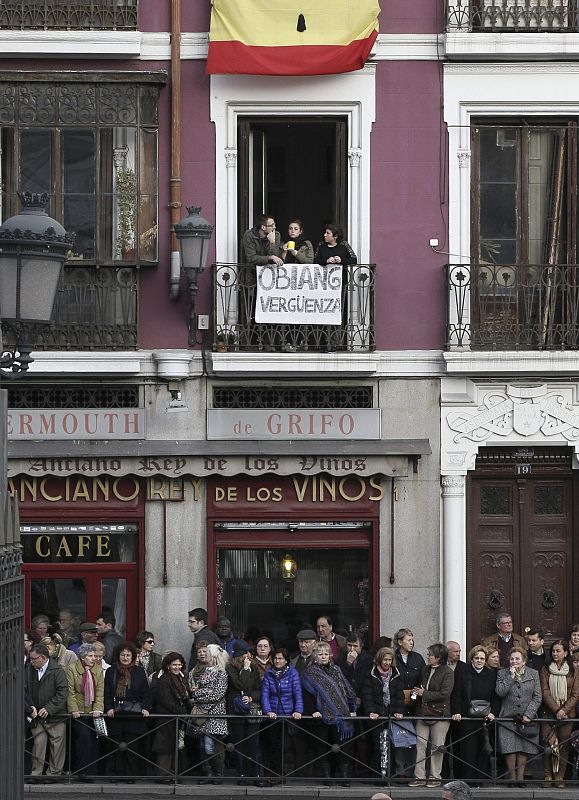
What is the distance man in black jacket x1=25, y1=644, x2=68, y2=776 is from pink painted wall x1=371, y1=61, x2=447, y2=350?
6.37 meters

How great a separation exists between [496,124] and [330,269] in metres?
2.86

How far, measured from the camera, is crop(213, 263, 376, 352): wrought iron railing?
1933cm

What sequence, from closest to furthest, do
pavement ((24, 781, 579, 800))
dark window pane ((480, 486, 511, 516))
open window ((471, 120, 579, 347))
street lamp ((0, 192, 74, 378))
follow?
street lamp ((0, 192, 74, 378)) < pavement ((24, 781, 579, 800)) < open window ((471, 120, 579, 347)) < dark window pane ((480, 486, 511, 516))

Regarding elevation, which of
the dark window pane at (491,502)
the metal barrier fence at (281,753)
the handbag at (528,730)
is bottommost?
the metal barrier fence at (281,753)

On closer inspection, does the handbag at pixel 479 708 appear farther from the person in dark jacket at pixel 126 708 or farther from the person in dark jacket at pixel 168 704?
the person in dark jacket at pixel 126 708

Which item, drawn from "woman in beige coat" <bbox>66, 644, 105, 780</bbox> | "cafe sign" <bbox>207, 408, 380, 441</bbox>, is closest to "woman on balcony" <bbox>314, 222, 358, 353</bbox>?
"cafe sign" <bbox>207, 408, 380, 441</bbox>

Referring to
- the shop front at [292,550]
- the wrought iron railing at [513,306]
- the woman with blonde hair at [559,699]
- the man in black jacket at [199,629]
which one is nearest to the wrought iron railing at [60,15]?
the wrought iron railing at [513,306]

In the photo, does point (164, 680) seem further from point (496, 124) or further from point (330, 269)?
point (496, 124)

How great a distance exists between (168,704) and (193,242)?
5473 mm

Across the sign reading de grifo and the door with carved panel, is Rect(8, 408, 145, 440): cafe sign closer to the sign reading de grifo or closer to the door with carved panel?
the sign reading de grifo

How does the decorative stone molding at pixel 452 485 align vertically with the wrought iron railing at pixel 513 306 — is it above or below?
below

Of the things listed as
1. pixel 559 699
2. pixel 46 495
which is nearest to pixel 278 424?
pixel 46 495

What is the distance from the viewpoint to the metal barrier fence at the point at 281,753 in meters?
16.3

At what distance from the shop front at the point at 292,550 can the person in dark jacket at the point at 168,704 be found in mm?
3224
